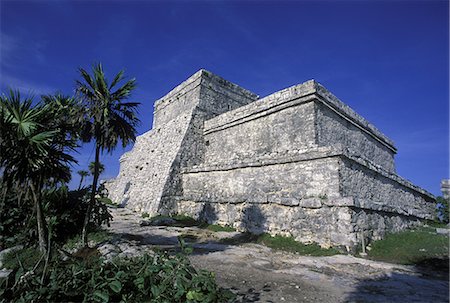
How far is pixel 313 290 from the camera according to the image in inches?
179

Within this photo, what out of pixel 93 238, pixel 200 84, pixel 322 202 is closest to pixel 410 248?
pixel 322 202

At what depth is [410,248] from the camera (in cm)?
838

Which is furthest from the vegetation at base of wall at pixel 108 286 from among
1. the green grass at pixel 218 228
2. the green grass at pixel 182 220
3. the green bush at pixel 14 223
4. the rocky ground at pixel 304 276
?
the green grass at pixel 182 220

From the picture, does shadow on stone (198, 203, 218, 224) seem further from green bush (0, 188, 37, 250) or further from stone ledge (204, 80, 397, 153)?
green bush (0, 188, 37, 250)

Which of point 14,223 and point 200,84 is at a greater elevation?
point 200,84

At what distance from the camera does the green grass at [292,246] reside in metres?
7.99

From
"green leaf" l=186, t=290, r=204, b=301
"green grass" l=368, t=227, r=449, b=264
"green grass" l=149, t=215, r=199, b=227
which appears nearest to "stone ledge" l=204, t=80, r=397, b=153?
"green grass" l=149, t=215, r=199, b=227

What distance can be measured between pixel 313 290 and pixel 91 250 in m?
5.19

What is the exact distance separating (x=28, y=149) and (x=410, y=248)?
1096 cm

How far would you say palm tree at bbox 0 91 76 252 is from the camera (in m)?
5.71

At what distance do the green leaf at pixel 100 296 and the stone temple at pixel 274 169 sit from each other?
7.27 m

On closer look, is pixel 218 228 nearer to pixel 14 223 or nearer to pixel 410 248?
pixel 410 248

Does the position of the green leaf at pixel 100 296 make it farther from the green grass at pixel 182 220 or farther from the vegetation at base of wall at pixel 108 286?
the green grass at pixel 182 220

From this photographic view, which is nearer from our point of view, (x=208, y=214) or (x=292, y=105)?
(x=292, y=105)
